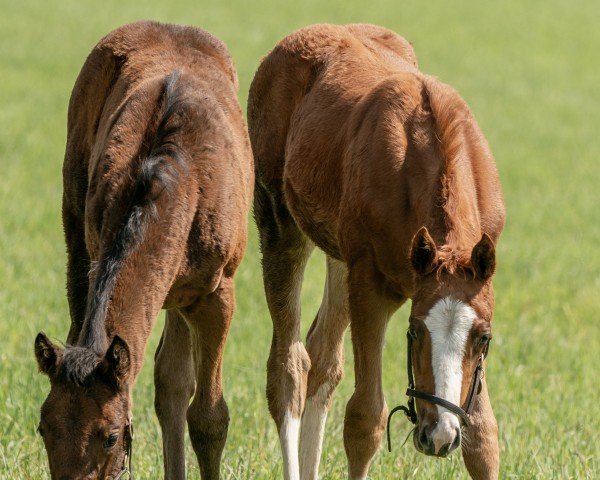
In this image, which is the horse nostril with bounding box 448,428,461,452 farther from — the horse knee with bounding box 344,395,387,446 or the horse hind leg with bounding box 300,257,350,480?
the horse hind leg with bounding box 300,257,350,480

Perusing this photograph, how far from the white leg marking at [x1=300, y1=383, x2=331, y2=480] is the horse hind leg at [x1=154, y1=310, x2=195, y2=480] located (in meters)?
0.77

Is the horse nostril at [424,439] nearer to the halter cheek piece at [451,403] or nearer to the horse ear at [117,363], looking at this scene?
the halter cheek piece at [451,403]

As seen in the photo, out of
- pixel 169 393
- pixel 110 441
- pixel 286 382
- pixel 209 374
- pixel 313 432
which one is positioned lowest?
pixel 313 432

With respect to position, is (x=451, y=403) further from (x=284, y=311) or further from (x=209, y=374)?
(x=284, y=311)

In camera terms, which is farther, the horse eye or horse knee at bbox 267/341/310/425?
horse knee at bbox 267/341/310/425

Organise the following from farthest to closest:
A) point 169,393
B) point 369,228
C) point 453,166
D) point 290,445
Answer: point 290,445
point 169,393
point 369,228
point 453,166

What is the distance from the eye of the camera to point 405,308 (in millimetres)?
10781

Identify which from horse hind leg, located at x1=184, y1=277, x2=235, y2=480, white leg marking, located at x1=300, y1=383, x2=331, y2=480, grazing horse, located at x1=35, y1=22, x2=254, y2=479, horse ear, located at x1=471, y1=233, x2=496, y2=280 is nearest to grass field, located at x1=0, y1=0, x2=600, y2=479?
white leg marking, located at x1=300, y1=383, x2=331, y2=480

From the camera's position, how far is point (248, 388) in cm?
797

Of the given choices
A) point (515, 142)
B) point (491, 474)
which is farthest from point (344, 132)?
point (515, 142)

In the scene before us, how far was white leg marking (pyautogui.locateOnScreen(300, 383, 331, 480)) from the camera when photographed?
6676 mm

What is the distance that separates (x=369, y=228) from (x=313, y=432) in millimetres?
1669

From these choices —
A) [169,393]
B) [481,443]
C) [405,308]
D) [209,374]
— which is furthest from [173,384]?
[405,308]

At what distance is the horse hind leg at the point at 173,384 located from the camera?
6.13 metres
